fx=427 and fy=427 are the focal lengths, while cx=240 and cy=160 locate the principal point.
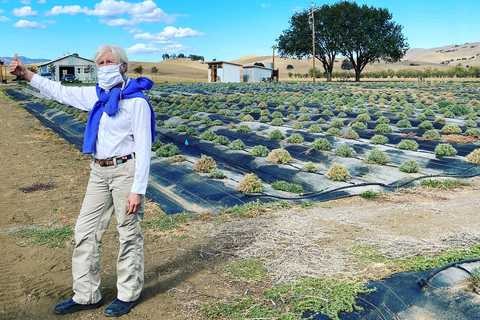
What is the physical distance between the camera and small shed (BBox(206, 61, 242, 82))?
64.6 m

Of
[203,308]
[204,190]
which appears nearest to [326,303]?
[203,308]

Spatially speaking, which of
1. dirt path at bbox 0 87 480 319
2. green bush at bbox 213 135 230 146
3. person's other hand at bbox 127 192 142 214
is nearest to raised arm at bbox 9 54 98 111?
person's other hand at bbox 127 192 142 214

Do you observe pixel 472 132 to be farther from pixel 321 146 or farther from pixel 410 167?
pixel 321 146

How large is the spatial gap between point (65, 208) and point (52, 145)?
8.15 metres

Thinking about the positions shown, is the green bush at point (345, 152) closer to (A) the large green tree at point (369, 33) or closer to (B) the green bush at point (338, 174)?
(B) the green bush at point (338, 174)

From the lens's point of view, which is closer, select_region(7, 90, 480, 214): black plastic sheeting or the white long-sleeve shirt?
the white long-sleeve shirt

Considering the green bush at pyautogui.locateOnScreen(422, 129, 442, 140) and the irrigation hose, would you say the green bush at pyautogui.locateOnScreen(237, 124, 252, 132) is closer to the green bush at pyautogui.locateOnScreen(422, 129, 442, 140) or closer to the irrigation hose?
the green bush at pyautogui.locateOnScreen(422, 129, 442, 140)

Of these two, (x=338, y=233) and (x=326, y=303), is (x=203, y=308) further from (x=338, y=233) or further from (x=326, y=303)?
(x=338, y=233)

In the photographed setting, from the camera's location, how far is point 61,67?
63.2m

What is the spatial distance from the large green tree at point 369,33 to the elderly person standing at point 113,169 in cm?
6215

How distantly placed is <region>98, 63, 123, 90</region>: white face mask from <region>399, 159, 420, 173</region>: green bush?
8266 mm

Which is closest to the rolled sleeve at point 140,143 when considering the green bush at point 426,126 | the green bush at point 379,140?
the green bush at point 379,140

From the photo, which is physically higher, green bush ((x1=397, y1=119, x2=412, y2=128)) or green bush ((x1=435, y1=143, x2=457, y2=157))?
green bush ((x1=397, y1=119, x2=412, y2=128))

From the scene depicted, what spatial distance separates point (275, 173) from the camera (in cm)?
1041
